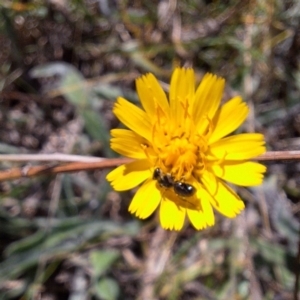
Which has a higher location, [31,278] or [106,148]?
[106,148]

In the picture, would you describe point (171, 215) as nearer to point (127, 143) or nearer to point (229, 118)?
point (127, 143)

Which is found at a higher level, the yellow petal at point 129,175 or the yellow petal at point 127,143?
the yellow petal at point 127,143

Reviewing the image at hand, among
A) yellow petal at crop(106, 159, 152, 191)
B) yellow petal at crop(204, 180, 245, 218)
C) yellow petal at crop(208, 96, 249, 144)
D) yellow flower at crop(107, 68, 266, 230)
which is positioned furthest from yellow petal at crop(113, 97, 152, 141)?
yellow petal at crop(204, 180, 245, 218)

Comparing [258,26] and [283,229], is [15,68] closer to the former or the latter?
[258,26]

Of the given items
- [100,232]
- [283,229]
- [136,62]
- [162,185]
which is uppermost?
[162,185]

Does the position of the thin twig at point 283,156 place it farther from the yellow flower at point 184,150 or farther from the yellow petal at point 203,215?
the yellow petal at point 203,215

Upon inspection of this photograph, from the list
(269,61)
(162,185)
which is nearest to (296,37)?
(269,61)

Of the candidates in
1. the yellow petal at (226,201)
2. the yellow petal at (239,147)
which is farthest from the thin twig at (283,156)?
the yellow petal at (226,201)

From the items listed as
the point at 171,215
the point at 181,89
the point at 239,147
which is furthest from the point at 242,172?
the point at 181,89
